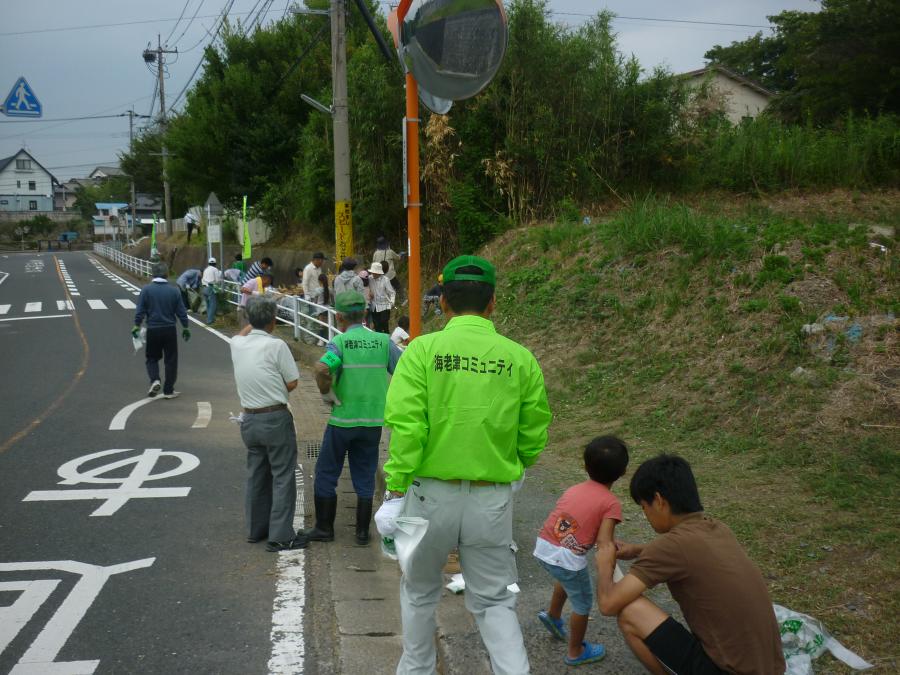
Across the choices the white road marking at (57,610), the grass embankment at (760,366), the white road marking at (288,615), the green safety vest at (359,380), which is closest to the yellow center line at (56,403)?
the white road marking at (57,610)

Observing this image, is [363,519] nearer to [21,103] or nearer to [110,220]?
[21,103]

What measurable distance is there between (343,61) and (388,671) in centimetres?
1283

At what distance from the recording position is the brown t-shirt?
2.88 m

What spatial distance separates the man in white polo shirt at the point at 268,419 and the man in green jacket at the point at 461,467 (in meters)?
2.30

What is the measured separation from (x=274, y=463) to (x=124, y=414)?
5383mm

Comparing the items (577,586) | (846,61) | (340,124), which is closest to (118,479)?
(577,586)

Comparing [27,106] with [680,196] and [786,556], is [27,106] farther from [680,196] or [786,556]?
[786,556]

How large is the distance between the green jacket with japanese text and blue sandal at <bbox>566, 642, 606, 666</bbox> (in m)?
1.08

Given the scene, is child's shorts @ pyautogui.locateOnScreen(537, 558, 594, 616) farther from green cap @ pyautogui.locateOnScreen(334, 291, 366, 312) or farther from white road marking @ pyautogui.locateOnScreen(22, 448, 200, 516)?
white road marking @ pyautogui.locateOnScreen(22, 448, 200, 516)

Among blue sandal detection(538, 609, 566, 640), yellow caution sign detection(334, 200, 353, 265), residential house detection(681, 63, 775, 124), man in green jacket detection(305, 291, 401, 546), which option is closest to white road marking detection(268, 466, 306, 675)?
man in green jacket detection(305, 291, 401, 546)

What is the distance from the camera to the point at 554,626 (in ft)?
12.6

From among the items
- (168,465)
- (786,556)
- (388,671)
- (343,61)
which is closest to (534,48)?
(343,61)

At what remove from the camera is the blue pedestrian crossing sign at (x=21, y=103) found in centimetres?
1727

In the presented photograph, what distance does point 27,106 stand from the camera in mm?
17453
